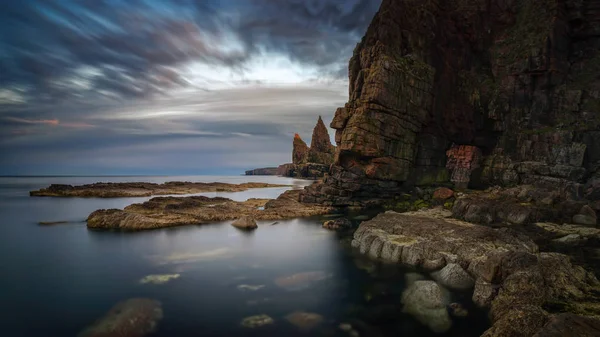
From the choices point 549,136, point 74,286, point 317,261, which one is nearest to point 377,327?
point 317,261

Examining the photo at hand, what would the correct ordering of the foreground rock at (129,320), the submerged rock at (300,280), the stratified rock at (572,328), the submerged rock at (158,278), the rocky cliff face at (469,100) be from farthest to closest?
the rocky cliff face at (469,100)
the submerged rock at (158,278)
the submerged rock at (300,280)
the foreground rock at (129,320)
the stratified rock at (572,328)

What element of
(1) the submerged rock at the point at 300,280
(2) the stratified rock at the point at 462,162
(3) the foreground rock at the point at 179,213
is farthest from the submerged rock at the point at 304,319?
(2) the stratified rock at the point at 462,162

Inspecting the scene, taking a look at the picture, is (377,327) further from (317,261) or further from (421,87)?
(421,87)

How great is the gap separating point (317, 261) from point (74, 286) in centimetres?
1817

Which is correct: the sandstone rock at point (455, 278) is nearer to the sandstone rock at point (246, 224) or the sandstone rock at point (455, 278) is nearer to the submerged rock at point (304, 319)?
the submerged rock at point (304, 319)

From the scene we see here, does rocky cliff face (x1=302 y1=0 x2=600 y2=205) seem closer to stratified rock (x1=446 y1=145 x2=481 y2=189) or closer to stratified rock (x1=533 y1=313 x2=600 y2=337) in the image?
stratified rock (x1=446 y1=145 x2=481 y2=189)

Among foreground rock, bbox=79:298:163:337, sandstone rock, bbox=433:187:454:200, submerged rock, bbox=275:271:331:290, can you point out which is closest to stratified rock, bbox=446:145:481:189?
sandstone rock, bbox=433:187:454:200

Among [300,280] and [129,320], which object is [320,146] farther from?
[129,320]

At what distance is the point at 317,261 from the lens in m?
27.1

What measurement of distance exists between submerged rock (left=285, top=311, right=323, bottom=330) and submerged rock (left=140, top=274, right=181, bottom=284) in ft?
34.6

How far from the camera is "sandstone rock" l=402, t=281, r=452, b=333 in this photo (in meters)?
15.2

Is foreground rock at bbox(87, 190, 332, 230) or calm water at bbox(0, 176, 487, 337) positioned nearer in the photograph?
calm water at bbox(0, 176, 487, 337)

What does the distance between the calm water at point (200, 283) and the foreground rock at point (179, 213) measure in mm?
2869

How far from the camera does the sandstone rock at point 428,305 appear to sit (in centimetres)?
1516
